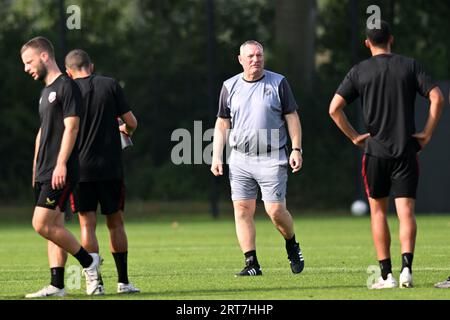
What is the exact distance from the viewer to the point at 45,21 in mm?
32219

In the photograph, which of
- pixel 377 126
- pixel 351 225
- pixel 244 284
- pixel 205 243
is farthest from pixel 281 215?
pixel 351 225

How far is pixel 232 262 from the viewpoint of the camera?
15320mm

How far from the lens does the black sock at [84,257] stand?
431 inches

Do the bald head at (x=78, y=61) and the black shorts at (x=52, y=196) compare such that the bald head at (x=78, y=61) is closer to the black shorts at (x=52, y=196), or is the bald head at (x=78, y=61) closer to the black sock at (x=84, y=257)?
the black shorts at (x=52, y=196)

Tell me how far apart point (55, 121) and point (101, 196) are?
3.27 ft

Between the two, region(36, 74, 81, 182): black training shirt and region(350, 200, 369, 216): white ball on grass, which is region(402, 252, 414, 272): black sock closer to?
region(36, 74, 81, 182): black training shirt

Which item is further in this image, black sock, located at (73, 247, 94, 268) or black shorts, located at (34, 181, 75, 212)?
black sock, located at (73, 247, 94, 268)

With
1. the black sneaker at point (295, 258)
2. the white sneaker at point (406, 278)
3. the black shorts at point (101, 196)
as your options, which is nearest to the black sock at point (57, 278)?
the black shorts at point (101, 196)

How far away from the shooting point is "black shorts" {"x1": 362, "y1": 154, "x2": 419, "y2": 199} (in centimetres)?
1102

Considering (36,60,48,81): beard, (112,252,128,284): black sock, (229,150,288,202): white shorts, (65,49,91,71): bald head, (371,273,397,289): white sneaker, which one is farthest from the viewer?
(229,150,288,202): white shorts

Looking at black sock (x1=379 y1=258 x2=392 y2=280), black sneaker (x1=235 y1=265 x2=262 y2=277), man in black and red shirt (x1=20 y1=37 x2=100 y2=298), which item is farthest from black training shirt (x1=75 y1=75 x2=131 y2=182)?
black sock (x1=379 y1=258 x2=392 y2=280)

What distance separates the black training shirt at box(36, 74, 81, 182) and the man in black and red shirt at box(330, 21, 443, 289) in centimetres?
237
